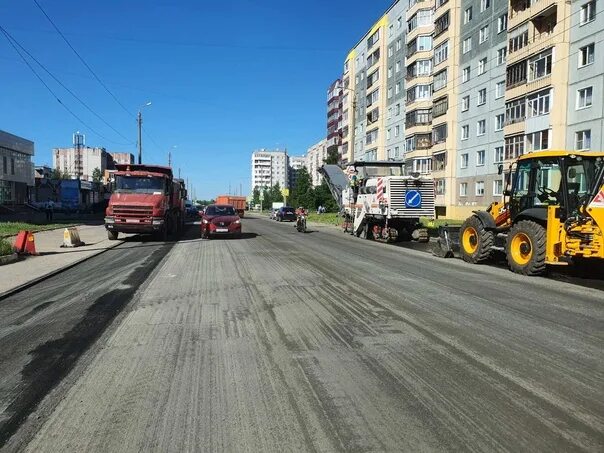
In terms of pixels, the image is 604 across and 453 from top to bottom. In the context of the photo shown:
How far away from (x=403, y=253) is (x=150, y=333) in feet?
41.6

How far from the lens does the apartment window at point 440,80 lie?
5194cm

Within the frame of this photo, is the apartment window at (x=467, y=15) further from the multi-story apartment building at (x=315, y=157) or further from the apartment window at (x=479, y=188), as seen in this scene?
the multi-story apartment building at (x=315, y=157)

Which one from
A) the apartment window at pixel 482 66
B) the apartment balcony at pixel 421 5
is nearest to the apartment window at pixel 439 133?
the apartment window at pixel 482 66

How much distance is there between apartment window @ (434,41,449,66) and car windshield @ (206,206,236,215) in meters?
35.4

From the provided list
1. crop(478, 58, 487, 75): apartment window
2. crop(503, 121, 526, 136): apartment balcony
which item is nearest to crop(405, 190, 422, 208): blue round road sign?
crop(503, 121, 526, 136): apartment balcony

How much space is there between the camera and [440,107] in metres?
52.6

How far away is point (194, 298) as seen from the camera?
8961 millimetres

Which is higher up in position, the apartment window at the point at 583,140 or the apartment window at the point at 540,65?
the apartment window at the point at 540,65

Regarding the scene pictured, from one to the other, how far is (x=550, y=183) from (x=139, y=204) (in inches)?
595

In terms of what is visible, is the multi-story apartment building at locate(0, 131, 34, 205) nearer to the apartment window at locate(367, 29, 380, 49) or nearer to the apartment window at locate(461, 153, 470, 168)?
the apartment window at locate(461, 153, 470, 168)

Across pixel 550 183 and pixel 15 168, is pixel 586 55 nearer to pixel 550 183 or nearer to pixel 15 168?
pixel 550 183

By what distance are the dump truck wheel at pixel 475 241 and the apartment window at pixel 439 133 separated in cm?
3761

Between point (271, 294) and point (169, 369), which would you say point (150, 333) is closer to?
point (169, 369)

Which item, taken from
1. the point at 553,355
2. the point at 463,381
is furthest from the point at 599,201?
the point at 463,381
